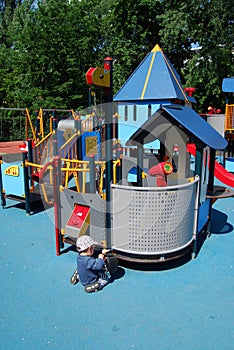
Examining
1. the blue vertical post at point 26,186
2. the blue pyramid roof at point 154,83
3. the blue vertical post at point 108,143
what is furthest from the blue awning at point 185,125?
the blue pyramid roof at point 154,83

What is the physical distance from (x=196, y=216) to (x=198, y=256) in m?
0.78

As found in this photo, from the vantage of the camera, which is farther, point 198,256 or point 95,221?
point 198,256

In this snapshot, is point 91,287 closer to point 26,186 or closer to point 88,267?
point 88,267

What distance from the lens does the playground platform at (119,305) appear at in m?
3.18

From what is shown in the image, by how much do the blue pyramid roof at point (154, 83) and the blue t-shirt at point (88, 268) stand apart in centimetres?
764

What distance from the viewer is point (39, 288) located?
409cm

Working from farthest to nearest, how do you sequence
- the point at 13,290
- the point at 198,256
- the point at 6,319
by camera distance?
the point at 198,256 → the point at 13,290 → the point at 6,319

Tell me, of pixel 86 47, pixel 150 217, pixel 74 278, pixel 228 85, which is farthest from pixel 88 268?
pixel 86 47

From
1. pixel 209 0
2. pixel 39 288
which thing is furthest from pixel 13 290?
pixel 209 0

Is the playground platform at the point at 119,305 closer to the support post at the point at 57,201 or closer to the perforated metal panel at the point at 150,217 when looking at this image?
the support post at the point at 57,201

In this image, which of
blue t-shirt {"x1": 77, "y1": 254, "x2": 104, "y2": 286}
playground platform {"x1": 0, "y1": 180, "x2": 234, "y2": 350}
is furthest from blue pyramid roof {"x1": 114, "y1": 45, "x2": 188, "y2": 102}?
blue t-shirt {"x1": 77, "y1": 254, "x2": 104, "y2": 286}

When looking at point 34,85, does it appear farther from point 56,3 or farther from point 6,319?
point 6,319

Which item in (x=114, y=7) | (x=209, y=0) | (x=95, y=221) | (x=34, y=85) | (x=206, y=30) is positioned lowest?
(x=95, y=221)

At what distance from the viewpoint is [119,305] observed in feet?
12.2
